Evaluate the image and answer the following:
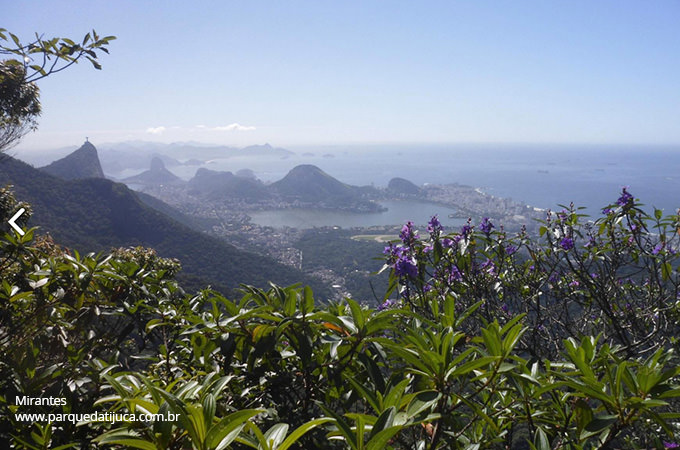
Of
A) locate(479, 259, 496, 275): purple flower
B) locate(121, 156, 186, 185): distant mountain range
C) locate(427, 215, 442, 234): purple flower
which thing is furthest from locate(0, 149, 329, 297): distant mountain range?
locate(121, 156, 186, 185): distant mountain range

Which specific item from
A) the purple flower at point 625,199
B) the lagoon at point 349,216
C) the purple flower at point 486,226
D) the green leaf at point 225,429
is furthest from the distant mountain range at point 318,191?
the green leaf at point 225,429

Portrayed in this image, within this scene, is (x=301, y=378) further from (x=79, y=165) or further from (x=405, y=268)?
(x=79, y=165)

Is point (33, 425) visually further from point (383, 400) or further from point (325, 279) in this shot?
point (325, 279)

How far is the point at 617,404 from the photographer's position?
73cm

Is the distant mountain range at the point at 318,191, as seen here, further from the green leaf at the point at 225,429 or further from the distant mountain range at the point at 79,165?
the green leaf at the point at 225,429

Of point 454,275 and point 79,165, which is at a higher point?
point 79,165

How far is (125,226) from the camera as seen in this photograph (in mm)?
31438

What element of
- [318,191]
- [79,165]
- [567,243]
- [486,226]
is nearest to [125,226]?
[79,165]

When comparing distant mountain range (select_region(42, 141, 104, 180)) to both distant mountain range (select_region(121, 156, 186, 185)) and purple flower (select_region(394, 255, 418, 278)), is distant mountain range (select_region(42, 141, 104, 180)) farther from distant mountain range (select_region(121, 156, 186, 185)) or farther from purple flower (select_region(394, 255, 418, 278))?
purple flower (select_region(394, 255, 418, 278))

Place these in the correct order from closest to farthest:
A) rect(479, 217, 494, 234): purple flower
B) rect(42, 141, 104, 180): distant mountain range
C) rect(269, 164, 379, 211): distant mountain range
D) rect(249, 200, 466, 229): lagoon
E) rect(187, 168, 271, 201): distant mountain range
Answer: rect(479, 217, 494, 234): purple flower < rect(42, 141, 104, 180): distant mountain range < rect(249, 200, 466, 229): lagoon < rect(269, 164, 379, 211): distant mountain range < rect(187, 168, 271, 201): distant mountain range

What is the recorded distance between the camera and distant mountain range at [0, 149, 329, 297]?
2656 centimetres

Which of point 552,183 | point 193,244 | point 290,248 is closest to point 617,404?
point 193,244

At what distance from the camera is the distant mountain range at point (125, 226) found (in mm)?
26562

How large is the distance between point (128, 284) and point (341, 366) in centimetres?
136
